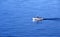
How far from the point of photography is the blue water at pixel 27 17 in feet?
7.08

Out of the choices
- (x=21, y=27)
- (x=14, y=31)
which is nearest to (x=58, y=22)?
(x=21, y=27)

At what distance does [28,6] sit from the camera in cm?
217

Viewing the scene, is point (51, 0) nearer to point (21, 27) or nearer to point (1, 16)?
point (21, 27)

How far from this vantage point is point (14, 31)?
7.38 feet

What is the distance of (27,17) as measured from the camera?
2201 millimetres

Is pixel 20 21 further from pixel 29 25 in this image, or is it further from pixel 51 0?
pixel 51 0

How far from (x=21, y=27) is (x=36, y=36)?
1.03ft

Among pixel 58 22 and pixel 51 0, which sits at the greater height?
pixel 51 0

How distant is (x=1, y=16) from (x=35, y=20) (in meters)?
0.61

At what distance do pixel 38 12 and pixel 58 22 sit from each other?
390 millimetres

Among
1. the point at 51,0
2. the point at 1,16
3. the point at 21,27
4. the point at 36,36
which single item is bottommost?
the point at 36,36

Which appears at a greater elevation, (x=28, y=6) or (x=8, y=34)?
(x=28, y=6)

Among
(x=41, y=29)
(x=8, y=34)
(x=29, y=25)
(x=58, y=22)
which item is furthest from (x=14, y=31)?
(x=58, y=22)

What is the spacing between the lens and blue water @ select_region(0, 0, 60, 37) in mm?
2158
